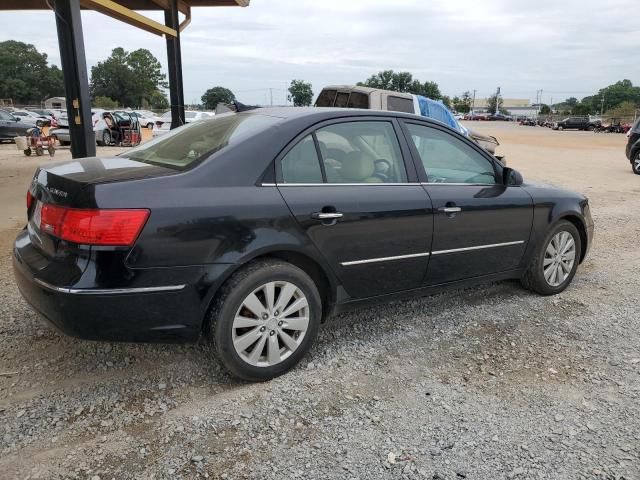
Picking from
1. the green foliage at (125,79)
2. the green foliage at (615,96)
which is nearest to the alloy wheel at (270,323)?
the green foliage at (125,79)

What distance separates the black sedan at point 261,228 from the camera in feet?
8.38

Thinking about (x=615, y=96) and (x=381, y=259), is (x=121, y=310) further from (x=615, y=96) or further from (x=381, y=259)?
(x=615, y=96)

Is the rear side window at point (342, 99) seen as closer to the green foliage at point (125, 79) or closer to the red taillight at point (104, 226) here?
the red taillight at point (104, 226)

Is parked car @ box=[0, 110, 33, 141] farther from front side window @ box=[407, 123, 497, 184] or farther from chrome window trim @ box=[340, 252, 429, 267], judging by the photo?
chrome window trim @ box=[340, 252, 429, 267]

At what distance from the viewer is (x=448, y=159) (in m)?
3.90

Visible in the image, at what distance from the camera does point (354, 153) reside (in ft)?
11.1

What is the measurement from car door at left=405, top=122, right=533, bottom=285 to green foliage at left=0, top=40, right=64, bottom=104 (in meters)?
109

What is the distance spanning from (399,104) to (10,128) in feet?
57.1

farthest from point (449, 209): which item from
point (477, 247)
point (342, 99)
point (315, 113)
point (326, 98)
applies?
point (326, 98)

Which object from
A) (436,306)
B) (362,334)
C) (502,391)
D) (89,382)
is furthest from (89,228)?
(436,306)

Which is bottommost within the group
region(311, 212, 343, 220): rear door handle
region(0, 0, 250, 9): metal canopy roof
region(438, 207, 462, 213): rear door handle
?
region(438, 207, 462, 213): rear door handle

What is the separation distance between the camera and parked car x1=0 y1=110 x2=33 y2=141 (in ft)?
67.6

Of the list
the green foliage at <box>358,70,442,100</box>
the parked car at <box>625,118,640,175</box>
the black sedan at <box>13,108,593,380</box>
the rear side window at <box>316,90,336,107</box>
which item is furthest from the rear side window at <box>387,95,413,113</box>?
the green foliage at <box>358,70,442,100</box>

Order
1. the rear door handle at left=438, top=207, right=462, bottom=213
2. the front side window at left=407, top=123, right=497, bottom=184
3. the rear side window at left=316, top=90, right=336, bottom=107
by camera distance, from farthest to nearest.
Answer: the rear side window at left=316, top=90, right=336, bottom=107, the front side window at left=407, top=123, right=497, bottom=184, the rear door handle at left=438, top=207, right=462, bottom=213
